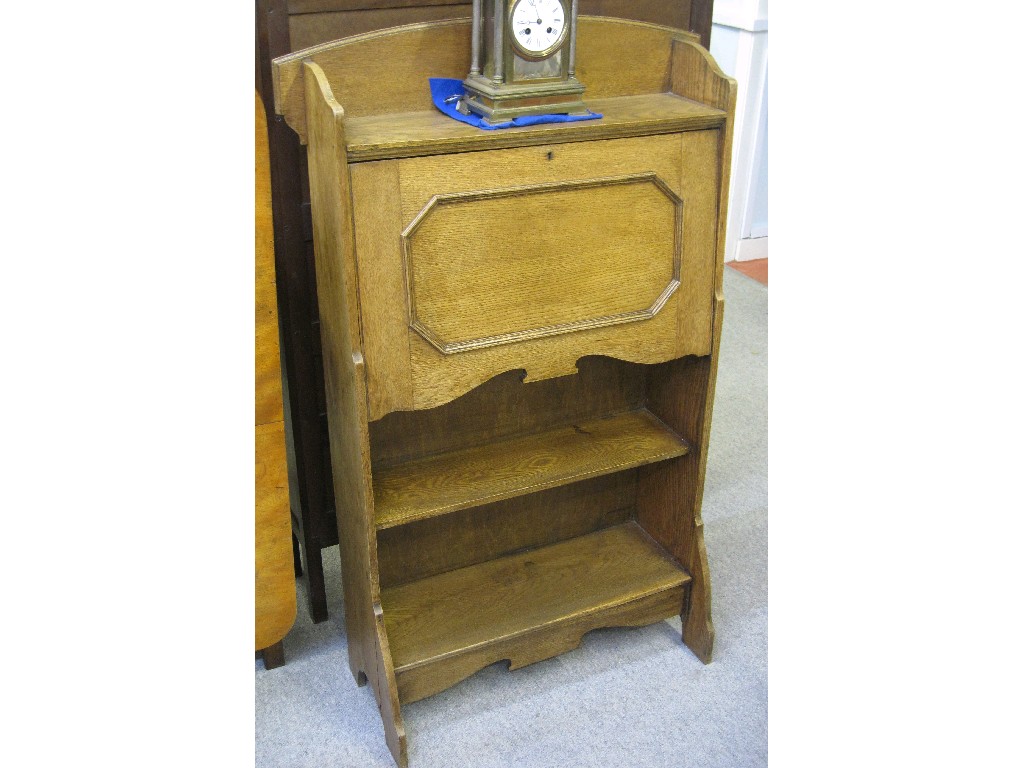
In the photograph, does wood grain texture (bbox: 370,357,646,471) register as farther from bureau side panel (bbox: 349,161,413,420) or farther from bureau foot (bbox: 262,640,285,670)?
bureau foot (bbox: 262,640,285,670)

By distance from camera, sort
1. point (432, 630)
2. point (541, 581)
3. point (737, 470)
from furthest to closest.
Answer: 1. point (737, 470)
2. point (541, 581)
3. point (432, 630)

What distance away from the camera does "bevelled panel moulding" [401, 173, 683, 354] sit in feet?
5.87

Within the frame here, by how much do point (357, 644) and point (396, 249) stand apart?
1.00m

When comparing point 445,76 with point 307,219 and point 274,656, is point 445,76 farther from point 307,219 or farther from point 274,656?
point 274,656

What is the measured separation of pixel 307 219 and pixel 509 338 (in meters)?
0.55

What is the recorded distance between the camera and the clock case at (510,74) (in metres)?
1.79

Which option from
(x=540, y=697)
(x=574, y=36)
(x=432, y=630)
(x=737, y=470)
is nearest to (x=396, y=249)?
(x=574, y=36)

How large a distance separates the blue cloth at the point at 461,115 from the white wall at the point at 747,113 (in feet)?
8.32

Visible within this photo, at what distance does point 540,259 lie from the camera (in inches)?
73.8

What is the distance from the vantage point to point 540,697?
2303mm

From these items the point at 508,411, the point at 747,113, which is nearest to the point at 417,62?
the point at 508,411

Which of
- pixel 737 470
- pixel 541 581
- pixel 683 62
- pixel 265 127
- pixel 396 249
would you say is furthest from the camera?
pixel 737 470

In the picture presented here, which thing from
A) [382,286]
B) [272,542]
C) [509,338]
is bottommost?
[272,542]

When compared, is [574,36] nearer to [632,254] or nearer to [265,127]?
[632,254]
